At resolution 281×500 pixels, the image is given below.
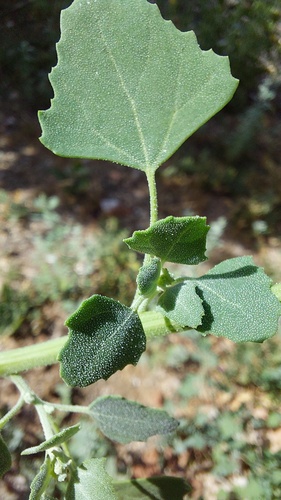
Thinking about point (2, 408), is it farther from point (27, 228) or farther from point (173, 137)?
point (173, 137)

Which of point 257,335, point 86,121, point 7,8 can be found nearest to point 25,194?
point 7,8

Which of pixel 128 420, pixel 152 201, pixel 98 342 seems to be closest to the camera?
pixel 98 342

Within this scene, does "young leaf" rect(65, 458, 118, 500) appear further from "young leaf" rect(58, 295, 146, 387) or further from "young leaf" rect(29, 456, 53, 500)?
"young leaf" rect(58, 295, 146, 387)

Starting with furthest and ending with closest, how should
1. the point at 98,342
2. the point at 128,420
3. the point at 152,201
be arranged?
1. the point at 128,420
2. the point at 152,201
3. the point at 98,342

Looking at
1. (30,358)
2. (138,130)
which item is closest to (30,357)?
(30,358)

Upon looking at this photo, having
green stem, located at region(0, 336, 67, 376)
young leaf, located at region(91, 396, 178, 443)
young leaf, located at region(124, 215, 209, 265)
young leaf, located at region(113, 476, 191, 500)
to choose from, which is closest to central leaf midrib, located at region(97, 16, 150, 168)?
young leaf, located at region(124, 215, 209, 265)

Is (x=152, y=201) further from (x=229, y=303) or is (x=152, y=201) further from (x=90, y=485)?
(x=90, y=485)

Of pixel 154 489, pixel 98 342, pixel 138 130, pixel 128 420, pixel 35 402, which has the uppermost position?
pixel 138 130

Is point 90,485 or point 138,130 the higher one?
point 138,130
